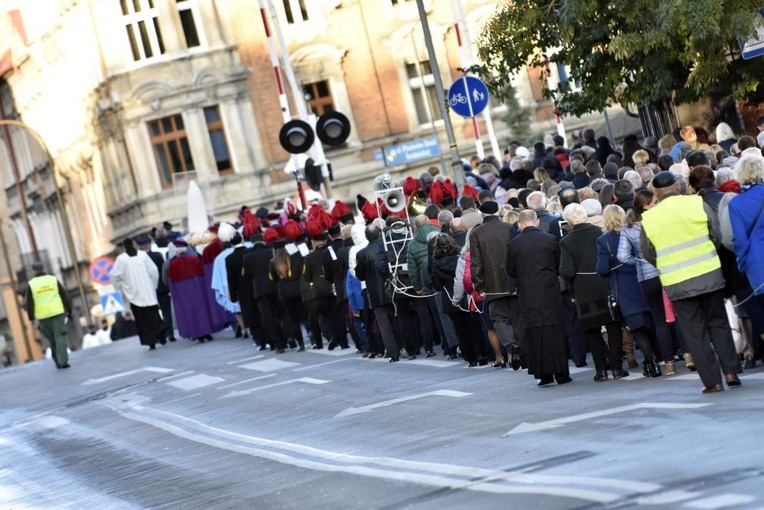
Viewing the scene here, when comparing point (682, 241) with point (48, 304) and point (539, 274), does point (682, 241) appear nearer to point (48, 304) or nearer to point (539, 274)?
point (539, 274)

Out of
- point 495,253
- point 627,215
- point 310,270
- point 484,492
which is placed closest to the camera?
point 484,492

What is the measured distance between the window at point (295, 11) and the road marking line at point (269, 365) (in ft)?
117

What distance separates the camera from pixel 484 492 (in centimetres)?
1170

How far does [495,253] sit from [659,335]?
319 cm

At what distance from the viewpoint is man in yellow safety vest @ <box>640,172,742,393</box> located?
1509cm

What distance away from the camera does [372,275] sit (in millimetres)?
25000

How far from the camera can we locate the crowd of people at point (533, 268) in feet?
50.0

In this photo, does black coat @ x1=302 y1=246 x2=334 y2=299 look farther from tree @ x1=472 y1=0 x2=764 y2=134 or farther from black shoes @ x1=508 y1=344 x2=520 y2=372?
black shoes @ x1=508 y1=344 x2=520 y2=372

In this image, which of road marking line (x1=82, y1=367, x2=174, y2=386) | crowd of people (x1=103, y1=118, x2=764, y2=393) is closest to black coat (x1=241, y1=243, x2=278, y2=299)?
crowd of people (x1=103, y1=118, x2=764, y2=393)

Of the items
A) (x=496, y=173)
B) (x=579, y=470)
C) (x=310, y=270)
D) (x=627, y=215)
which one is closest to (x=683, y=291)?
(x=627, y=215)

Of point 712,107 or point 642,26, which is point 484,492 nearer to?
point 642,26

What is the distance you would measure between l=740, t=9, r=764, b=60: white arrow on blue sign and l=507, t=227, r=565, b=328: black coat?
4.38 meters

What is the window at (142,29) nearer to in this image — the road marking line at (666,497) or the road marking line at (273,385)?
the road marking line at (273,385)

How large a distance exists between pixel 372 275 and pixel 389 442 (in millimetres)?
9280
